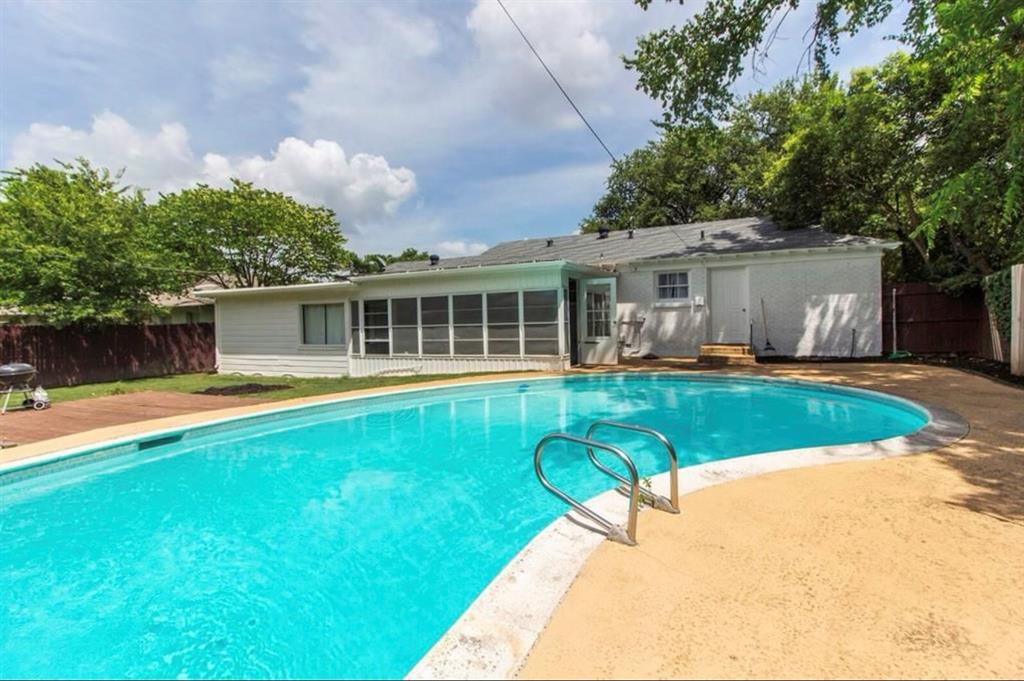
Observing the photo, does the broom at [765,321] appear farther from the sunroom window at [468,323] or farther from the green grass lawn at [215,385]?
the green grass lawn at [215,385]

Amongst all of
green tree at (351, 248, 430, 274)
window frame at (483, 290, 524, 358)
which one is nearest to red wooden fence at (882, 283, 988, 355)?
window frame at (483, 290, 524, 358)

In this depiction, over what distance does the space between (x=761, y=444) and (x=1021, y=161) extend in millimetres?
4333

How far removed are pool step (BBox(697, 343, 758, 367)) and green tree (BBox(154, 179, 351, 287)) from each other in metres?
18.5

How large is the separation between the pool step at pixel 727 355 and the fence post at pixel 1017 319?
451 centimetres

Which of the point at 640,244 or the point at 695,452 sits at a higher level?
the point at 640,244

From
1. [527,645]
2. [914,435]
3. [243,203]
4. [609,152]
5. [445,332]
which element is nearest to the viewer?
[527,645]

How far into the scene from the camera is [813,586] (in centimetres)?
245

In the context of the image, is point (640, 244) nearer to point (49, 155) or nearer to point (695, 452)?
point (695, 452)

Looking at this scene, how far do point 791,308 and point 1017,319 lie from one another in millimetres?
4335

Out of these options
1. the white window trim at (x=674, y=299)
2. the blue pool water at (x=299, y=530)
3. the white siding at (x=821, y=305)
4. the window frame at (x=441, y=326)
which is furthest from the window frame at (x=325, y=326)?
the white siding at (x=821, y=305)

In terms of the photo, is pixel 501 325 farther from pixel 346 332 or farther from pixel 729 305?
pixel 729 305

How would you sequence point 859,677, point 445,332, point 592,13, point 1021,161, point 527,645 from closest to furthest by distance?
point 859,677
point 527,645
point 1021,161
point 592,13
point 445,332

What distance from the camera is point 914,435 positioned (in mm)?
5109

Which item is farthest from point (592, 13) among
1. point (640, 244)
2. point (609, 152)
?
point (640, 244)
